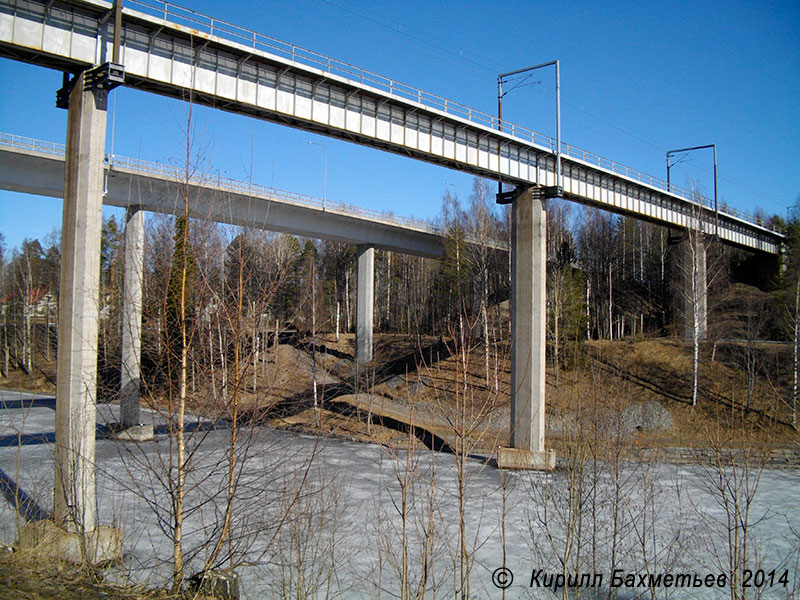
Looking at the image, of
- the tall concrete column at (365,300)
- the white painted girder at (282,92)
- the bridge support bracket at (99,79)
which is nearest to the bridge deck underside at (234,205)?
the tall concrete column at (365,300)

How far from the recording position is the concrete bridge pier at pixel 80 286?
11.3 m

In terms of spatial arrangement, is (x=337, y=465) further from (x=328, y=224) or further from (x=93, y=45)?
(x=328, y=224)

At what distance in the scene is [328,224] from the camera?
129ft

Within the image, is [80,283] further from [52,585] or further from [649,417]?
[649,417]

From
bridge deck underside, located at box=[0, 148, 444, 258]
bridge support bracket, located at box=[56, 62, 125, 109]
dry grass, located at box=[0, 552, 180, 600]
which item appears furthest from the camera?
bridge deck underside, located at box=[0, 148, 444, 258]

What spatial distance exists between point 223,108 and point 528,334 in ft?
44.1

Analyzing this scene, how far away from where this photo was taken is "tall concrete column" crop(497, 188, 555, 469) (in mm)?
22188

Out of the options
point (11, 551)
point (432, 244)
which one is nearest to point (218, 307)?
point (11, 551)

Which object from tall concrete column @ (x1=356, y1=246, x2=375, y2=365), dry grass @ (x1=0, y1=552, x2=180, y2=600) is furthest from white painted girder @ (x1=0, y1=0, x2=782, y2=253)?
tall concrete column @ (x1=356, y1=246, x2=375, y2=365)

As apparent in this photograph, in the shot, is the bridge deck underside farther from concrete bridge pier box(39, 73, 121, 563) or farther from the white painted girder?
the white painted girder

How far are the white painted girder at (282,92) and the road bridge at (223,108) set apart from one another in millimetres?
31

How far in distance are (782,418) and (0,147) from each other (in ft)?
126

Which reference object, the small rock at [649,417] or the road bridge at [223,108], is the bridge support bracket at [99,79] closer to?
the road bridge at [223,108]

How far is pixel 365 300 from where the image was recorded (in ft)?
148
